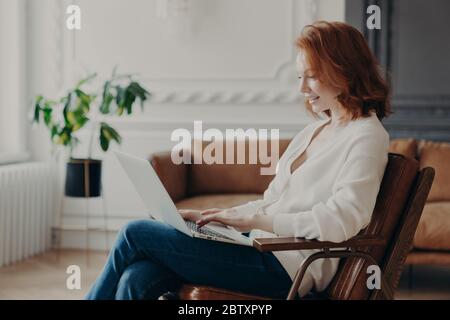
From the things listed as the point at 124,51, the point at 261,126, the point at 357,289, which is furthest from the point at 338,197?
the point at 124,51

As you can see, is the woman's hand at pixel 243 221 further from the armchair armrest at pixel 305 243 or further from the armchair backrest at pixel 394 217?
the armchair backrest at pixel 394 217

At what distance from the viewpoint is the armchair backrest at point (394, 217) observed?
167 cm

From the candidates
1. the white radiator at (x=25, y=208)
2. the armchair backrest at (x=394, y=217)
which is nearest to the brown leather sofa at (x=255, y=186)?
the white radiator at (x=25, y=208)

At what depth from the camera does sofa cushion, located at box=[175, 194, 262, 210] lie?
10.8 feet

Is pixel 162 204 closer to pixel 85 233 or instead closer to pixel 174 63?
pixel 174 63

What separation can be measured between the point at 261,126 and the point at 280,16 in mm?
667

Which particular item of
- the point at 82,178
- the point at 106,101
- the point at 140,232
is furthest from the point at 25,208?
the point at 140,232

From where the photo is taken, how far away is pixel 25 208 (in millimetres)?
3736

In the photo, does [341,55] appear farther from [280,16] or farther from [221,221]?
[280,16]

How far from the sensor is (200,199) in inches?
136

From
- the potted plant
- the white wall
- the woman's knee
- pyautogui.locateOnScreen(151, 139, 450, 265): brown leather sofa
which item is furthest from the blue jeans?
the white wall

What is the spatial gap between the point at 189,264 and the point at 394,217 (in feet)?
1.78

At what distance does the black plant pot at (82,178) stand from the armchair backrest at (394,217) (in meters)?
2.18
